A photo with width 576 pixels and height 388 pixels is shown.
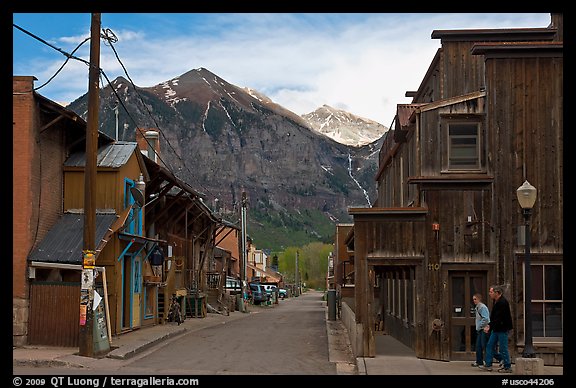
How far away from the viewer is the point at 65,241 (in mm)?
22031

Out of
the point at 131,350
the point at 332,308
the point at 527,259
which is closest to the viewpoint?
the point at 527,259

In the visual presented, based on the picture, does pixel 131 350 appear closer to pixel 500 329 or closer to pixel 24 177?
pixel 24 177

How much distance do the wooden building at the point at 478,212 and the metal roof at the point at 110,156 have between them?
9.80 meters

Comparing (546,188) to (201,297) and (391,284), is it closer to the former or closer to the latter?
(391,284)

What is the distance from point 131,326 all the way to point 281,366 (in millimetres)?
10780

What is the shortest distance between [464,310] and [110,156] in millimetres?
Answer: 13060

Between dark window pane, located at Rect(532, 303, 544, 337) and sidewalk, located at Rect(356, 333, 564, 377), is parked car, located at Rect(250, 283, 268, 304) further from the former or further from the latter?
dark window pane, located at Rect(532, 303, 544, 337)

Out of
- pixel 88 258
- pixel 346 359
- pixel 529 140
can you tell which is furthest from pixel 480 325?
pixel 88 258

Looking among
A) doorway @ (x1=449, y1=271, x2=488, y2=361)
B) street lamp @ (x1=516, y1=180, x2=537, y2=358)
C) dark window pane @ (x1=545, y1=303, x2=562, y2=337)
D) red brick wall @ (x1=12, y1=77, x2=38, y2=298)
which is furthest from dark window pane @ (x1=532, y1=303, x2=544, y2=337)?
red brick wall @ (x1=12, y1=77, x2=38, y2=298)

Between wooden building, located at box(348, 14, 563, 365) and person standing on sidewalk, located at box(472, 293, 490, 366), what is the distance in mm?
1440

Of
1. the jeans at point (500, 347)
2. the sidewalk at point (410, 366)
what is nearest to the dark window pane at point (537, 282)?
the sidewalk at point (410, 366)

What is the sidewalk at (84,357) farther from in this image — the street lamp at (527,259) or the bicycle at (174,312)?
the street lamp at (527,259)

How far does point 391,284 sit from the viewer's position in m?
27.2
